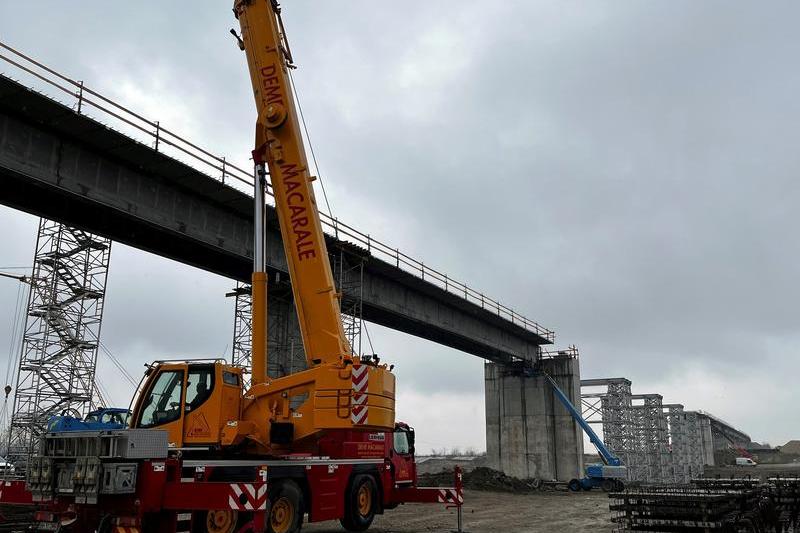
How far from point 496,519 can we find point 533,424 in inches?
1182

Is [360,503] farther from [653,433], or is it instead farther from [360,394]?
[653,433]

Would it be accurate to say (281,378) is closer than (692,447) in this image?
Yes

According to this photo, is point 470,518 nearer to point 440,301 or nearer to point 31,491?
point 31,491

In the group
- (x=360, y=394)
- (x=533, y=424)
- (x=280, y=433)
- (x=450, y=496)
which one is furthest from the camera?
(x=533, y=424)

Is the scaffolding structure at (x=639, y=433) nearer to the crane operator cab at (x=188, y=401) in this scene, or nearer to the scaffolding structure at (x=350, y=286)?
the scaffolding structure at (x=350, y=286)

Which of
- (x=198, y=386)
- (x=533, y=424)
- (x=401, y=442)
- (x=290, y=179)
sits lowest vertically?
(x=401, y=442)

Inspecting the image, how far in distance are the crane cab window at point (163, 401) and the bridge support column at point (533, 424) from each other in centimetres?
3858

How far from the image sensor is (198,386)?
1164 cm

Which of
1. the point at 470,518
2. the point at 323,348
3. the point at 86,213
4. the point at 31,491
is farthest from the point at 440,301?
the point at 31,491

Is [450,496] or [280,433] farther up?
[280,433]

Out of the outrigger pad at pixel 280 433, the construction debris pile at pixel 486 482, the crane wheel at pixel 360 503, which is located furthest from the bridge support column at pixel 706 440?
the outrigger pad at pixel 280 433

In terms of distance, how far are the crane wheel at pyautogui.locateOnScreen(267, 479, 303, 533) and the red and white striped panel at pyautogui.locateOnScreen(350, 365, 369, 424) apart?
1821 millimetres

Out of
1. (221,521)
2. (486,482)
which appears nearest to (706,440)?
(486,482)

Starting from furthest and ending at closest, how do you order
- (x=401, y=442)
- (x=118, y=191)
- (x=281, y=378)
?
(x=118, y=191) < (x=401, y=442) < (x=281, y=378)
